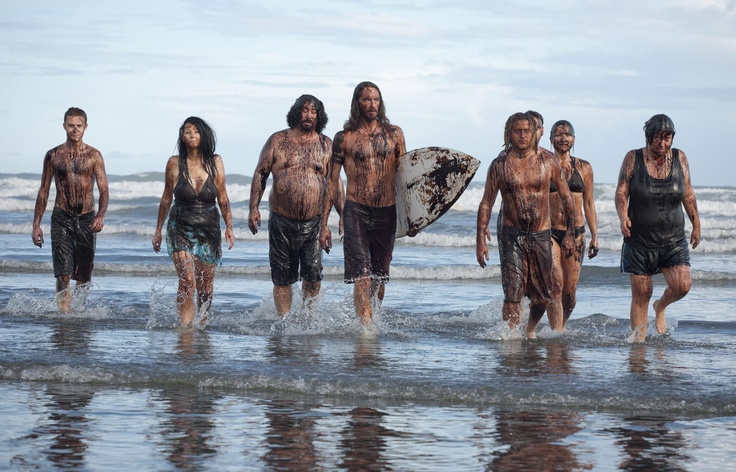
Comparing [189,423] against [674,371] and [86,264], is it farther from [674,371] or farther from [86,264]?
[86,264]

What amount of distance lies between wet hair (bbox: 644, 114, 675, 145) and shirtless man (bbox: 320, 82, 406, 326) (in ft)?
6.78

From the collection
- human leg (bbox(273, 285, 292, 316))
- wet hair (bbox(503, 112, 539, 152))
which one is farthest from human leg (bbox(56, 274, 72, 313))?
wet hair (bbox(503, 112, 539, 152))

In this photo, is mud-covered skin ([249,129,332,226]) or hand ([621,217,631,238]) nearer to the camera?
hand ([621,217,631,238])

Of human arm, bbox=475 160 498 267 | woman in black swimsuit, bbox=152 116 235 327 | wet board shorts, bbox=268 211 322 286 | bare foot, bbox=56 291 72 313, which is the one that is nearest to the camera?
human arm, bbox=475 160 498 267

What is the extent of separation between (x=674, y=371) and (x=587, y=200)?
221cm

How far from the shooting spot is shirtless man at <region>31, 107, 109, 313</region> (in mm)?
10906

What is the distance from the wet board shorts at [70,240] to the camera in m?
11.0

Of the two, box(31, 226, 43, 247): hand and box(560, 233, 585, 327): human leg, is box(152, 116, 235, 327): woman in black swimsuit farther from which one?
box(560, 233, 585, 327): human leg

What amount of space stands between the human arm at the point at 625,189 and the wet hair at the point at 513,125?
80 cm

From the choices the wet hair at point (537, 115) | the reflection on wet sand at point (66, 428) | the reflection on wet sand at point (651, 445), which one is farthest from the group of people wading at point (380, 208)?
the reflection on wet sand at point (651, 445)

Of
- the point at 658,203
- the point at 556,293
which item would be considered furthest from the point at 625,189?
the point at 556,293

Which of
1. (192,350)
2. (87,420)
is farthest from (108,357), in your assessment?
(87,420)

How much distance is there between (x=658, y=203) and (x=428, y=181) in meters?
1.94

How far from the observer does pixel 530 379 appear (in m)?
7.55
